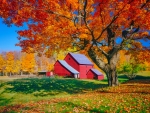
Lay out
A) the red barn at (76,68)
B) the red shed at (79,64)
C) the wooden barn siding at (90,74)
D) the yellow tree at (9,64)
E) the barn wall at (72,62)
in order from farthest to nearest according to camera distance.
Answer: the yellow tree at (9,64), the barn wall at (72,62), the red shed at (79,64), the wooden barn siding at (90,74), the red barn at (76,68)

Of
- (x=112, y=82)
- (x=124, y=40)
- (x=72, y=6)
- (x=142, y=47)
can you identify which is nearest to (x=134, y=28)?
(x=124, y=40)

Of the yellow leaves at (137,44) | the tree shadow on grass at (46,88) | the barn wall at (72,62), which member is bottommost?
the tree shadow on grass at (46,88)

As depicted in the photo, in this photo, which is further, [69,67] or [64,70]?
[69,67]

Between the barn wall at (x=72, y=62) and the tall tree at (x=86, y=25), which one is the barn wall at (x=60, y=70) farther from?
the tall tree at (x=86, y=25)

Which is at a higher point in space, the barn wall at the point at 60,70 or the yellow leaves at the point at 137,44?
the yellow leaves at the point at 137,44

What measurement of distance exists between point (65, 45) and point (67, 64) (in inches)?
1327

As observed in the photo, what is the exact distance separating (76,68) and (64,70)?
12.4ft

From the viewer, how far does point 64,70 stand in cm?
5150

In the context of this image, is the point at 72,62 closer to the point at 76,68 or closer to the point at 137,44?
the point at 76,68

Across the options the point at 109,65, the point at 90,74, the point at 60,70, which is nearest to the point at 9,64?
the point at 60,70

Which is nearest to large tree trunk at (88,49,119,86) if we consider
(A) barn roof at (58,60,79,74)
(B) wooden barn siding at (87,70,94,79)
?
(A) barn roof at (58,60,79,74)

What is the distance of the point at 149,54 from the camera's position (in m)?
22.5

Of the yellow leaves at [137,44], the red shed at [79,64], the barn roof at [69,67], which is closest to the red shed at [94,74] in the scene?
the red shed at [79,64]

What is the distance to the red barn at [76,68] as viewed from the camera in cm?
5050
